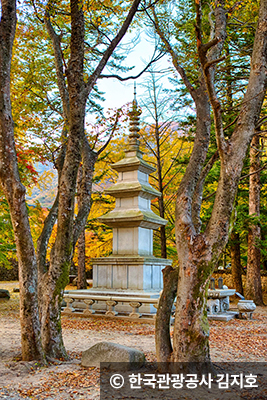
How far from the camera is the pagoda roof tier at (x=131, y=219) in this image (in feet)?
40.7

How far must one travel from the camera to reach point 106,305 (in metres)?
11.7

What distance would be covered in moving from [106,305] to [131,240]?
249 centimetres

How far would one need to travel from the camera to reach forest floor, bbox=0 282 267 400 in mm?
4434

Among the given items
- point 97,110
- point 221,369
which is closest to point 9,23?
point 221,369

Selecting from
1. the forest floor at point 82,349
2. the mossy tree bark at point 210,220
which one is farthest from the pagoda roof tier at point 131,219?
the mossy tree bark at point 210,220

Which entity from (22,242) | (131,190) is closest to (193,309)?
(22,242)

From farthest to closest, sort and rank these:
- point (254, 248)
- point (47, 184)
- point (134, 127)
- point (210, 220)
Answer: point (47, 184)
point (254, 248)
point (134, 127)
point (210, 220)

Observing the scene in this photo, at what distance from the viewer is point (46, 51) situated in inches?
521

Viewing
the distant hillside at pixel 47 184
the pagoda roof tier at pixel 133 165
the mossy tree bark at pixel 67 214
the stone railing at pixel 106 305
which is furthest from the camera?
the distant hillside at pixel 47 184

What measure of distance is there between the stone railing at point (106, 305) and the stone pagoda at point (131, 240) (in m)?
0.36

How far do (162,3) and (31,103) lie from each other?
21.0 feet

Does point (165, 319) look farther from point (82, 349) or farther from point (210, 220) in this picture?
point (82, 349)

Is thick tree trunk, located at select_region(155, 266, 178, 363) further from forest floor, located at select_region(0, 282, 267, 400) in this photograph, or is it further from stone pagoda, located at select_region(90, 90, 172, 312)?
stone pagoda, located at select_region(90, 90, 172, 312)

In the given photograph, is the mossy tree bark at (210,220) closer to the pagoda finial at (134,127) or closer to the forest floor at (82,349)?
the forest floor at (82,349)
